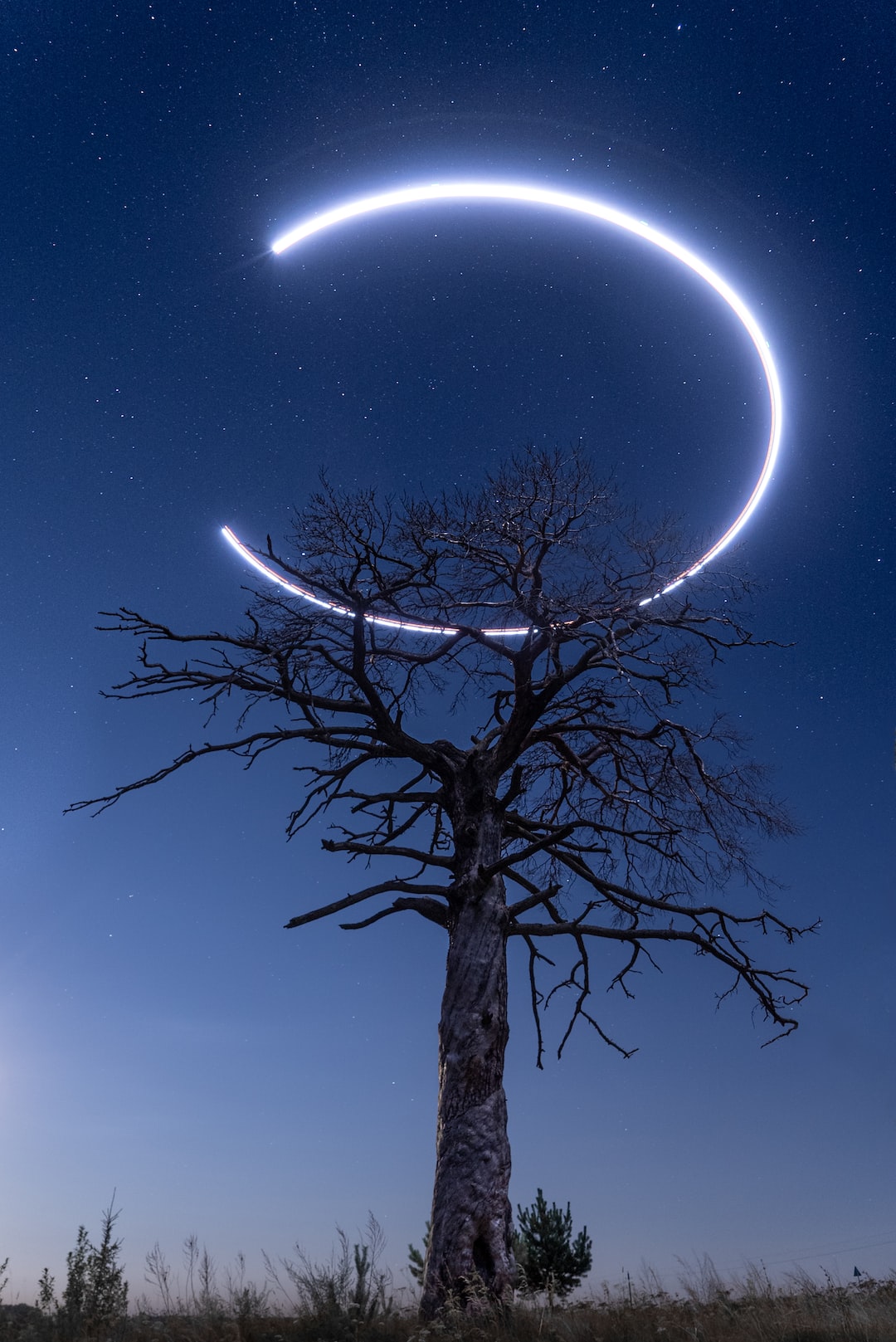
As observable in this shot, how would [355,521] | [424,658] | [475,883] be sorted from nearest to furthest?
[475,883], [355,521], [424,658]

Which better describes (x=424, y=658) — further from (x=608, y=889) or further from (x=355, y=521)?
(x=608, y=889)

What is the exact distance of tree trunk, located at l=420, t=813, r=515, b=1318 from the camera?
30.9 feet

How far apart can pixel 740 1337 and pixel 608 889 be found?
17.4 feet

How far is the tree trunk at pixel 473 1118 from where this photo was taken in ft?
30.9

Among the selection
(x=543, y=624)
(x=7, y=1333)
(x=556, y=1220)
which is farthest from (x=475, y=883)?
(x=556, y=1220)

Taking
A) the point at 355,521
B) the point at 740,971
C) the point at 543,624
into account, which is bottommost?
the point at 740,971

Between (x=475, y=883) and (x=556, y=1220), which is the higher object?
(x=475, y=883)

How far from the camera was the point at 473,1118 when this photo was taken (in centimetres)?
1000

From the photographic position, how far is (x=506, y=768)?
12617 mm

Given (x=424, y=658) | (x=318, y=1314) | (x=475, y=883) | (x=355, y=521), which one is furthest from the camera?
(x=424, y=658)

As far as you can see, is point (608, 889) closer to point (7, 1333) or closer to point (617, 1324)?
point (617, 1324)

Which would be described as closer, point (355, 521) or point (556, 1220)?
point (355, 521)

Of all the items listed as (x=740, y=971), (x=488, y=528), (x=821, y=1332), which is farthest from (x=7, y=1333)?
(x=488, y=528)

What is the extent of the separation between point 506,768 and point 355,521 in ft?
12.0
